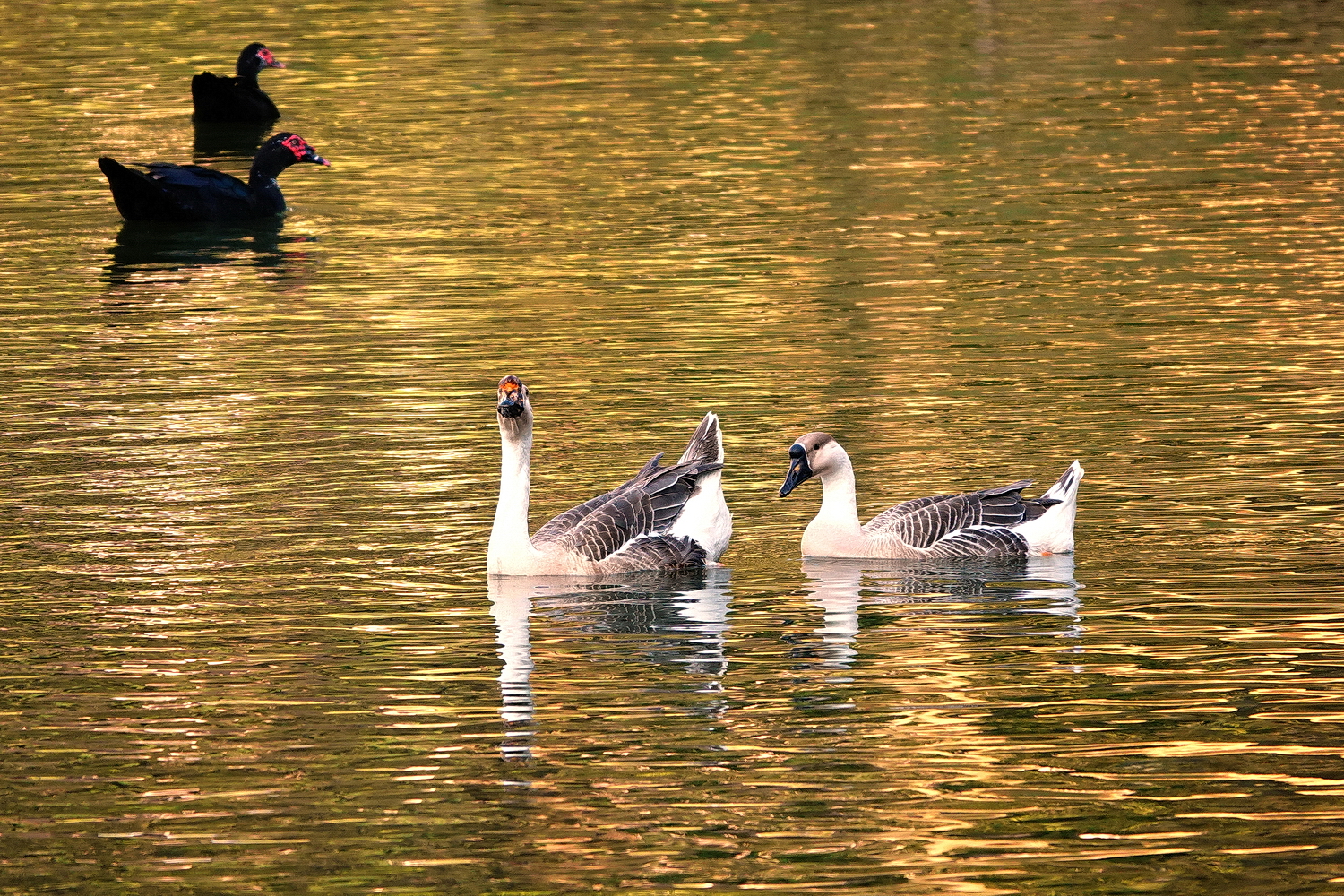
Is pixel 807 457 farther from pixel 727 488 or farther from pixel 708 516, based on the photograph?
pixel 727 488

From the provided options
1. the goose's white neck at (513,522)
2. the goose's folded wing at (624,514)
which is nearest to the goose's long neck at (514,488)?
the goose's white neck at (513,522)

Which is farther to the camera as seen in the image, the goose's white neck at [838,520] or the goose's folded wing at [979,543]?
the goose's white neck at [838,520]

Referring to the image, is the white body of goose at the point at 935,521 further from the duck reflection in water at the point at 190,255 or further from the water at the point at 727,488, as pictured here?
the duck reflection in water at the point at 190,255

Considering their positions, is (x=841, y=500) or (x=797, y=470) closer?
(x=841, y=500)

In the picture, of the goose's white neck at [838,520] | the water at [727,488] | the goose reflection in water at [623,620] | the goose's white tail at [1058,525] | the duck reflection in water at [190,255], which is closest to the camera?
the water at [727,488]

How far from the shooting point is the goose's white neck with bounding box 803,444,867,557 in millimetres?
16141

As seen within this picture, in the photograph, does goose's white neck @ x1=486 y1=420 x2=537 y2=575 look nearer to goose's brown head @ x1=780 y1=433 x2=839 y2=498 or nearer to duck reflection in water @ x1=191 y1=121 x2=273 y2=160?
goose's brown head @ x1=780 y1=433 x2=839 y2=498

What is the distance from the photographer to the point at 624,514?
15.9 m

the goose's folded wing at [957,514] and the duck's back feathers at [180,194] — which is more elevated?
the duck's back feathers at [180,194]

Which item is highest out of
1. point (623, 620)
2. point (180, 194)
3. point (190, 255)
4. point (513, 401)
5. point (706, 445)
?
point (180, 194)

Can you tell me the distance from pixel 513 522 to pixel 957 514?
307 cm

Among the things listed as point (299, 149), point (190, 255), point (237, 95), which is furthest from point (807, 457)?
point (237, 95)

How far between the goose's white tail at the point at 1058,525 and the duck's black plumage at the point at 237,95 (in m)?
27.1

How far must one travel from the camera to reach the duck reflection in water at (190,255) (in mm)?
28281
